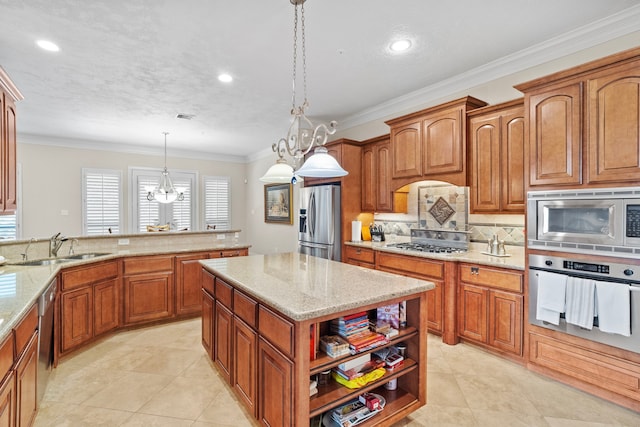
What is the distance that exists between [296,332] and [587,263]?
2.20 m

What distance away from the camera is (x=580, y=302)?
7.33ft

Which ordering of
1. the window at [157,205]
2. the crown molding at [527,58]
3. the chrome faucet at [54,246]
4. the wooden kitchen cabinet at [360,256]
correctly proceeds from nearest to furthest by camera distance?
the crown molding at [527,58]
the chrome faucet at [54,246]
the wooden kitchen cabinet at [360,256]
the window at [157,205]

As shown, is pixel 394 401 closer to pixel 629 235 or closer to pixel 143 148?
pixel 629 235

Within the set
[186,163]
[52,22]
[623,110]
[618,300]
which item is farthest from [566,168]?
[186,163]

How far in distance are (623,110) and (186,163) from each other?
772 centimetres

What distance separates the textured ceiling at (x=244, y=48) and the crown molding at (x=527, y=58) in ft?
0.25

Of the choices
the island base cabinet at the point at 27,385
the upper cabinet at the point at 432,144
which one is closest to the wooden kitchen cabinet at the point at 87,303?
the island base cabinet at the point at 27,385

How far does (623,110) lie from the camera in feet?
6.88

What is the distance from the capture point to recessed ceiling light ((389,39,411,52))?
271 centimetres

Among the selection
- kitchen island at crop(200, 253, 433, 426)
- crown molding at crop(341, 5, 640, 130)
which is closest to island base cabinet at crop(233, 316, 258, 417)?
kitchen island at crop(200, 253, 433, 426)

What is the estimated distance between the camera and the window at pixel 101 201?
6422 millimetres

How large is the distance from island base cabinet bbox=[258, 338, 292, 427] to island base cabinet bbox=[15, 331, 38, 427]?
1202mm

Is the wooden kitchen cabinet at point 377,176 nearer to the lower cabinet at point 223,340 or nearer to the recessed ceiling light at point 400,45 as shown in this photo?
the recessed ceiling light at point 400,45

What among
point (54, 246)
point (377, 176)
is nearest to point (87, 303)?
point (54, 246)
